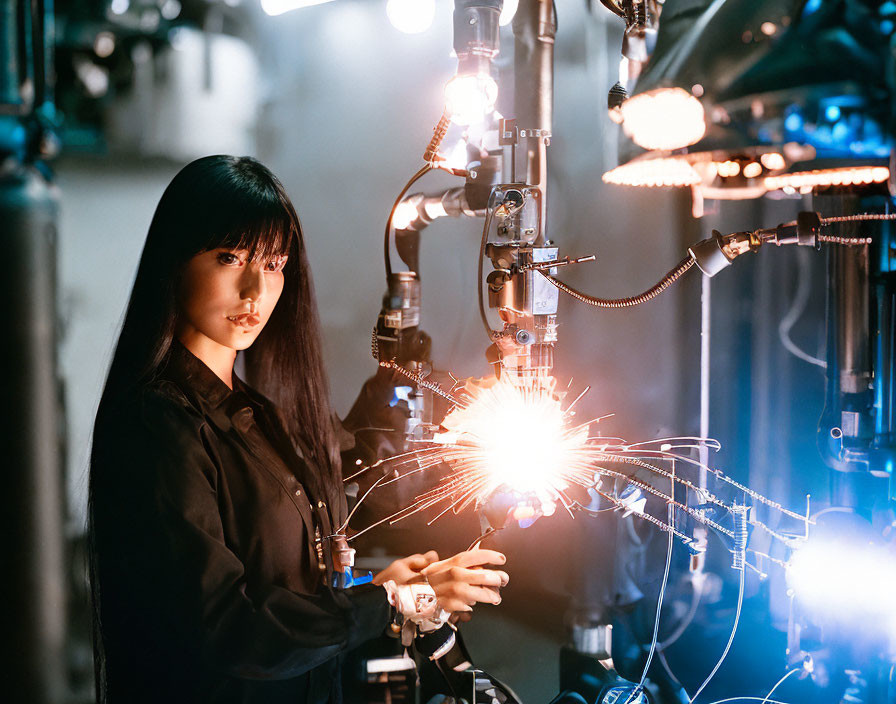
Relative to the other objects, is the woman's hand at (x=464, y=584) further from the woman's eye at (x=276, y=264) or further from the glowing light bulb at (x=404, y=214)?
the glowing light bulb at (x=404, y=214)

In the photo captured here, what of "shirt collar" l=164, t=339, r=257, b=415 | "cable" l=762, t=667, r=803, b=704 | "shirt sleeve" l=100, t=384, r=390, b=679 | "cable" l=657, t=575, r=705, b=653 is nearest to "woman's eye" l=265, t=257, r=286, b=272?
"shirt collar" l=164, t=339, r=257, b=415

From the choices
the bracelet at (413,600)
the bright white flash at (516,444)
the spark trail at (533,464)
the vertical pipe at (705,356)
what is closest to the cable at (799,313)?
the vertical pipe at (705,356)

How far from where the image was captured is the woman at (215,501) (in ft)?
4.09

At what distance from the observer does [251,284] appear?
150 centimetres

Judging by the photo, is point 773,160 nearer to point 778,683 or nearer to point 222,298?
point 222,298

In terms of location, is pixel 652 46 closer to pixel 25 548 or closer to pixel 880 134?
pixel 880 134

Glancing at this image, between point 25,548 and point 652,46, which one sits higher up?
point 652,46

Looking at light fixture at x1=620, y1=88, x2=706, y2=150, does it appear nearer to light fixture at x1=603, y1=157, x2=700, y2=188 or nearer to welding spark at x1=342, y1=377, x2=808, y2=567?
light fixture at x1=603, y1=157, x2=700, y2=188

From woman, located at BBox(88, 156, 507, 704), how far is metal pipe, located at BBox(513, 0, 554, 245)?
495 millimetres

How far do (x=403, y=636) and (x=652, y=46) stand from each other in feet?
3.74

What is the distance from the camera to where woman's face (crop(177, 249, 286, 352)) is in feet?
4.80

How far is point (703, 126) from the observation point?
3.82ft

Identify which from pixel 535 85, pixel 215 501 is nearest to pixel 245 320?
pixel 215 501

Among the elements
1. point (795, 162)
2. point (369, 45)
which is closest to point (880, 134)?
point (795, 162)
